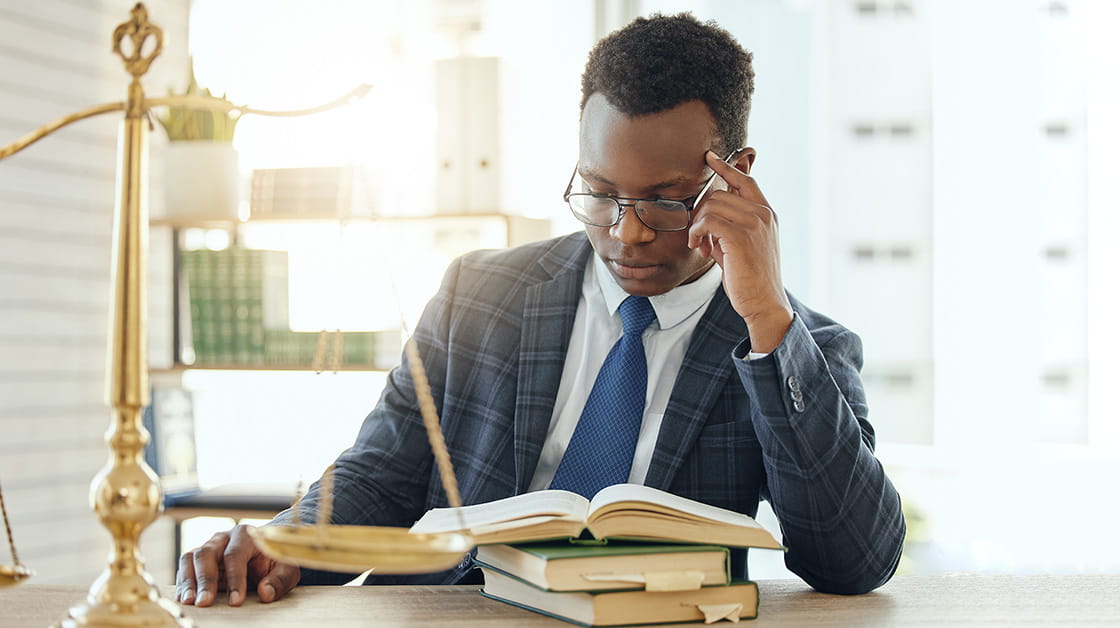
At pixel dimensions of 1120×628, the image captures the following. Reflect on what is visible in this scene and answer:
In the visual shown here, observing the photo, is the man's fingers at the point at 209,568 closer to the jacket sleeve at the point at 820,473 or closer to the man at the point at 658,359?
the man at the point at 658,359

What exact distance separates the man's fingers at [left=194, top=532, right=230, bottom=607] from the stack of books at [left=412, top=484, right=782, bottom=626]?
0.26 meters

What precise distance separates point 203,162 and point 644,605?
2.58 metres

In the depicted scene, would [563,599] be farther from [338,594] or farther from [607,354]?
[607,354]

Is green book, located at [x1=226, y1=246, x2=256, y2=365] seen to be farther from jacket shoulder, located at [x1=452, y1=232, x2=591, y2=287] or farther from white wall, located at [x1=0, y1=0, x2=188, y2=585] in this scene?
jacket shoulder, located at [x1=452, y1=232, x2=591, y2=287]

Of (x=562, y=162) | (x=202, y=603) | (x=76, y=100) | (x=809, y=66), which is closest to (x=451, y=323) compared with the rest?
(x=202, y=603)

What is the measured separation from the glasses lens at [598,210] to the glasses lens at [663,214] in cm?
4

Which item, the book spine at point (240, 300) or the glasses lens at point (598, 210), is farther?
the book spine at point (240, 300)

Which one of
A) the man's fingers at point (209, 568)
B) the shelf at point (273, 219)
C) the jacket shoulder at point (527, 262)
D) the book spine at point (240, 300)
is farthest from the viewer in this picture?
the book spine at point (240, 300)

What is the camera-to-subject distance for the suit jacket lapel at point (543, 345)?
158cm

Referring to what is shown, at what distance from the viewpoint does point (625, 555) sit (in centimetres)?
107

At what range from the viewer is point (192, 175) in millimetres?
3270

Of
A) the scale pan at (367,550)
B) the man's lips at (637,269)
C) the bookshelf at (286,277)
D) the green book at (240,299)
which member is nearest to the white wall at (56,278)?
the bookshelf at (286,277)

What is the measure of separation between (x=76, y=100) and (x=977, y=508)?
2.97 m

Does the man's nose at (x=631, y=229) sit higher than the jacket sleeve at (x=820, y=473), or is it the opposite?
the man's nose at (x=631, y=229)
